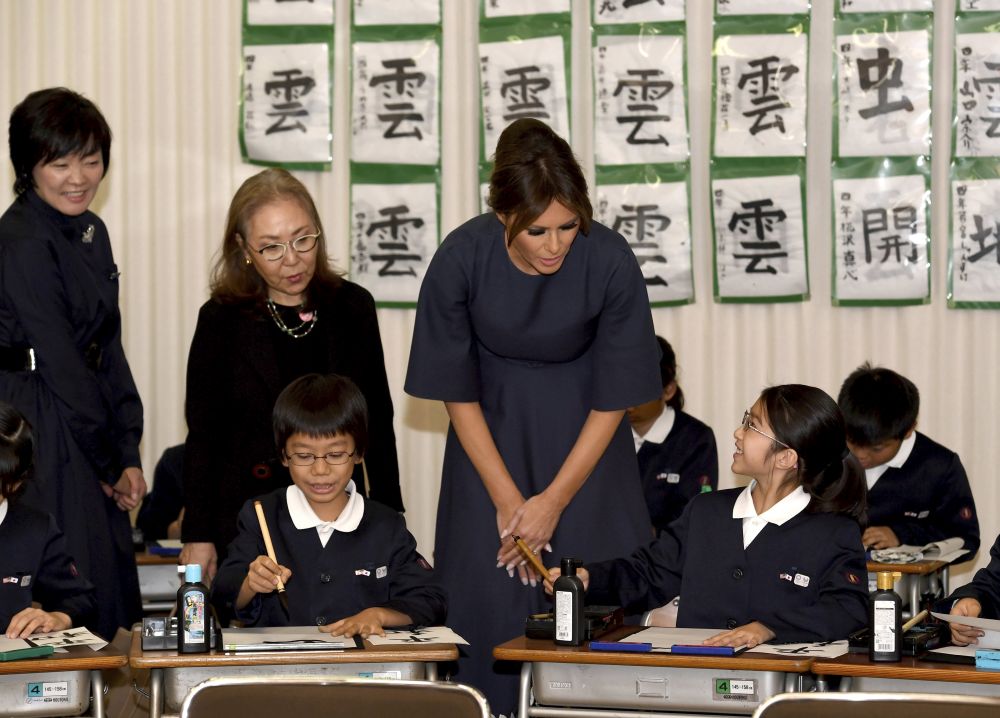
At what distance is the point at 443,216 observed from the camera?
530cm

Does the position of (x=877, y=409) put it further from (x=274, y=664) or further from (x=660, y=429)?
(x=274, y=664)

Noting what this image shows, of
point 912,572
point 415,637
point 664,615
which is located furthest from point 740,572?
point 912,572

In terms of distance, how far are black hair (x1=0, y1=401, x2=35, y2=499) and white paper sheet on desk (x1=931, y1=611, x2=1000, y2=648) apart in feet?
6.28

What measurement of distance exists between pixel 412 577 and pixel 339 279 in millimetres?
785

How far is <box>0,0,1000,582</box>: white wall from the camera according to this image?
500 centimetres

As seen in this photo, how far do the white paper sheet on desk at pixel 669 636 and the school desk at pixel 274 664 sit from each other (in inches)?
14.2

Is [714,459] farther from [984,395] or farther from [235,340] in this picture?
[235,340]

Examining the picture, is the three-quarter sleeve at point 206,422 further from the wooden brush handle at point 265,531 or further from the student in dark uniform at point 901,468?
the student in dark uniform at point 901,468

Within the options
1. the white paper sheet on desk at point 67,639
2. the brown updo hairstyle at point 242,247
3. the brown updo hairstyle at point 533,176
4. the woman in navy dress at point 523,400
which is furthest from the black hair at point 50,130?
the white paper sheet on desk at point 67,639

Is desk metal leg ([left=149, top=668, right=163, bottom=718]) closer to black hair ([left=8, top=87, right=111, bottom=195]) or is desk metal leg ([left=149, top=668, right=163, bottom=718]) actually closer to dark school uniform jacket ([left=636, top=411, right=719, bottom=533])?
black hair ([left=8, top=87, right=111, bottom=195])

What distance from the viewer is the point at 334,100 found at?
209 inches

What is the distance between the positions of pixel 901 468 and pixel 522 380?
1824mm

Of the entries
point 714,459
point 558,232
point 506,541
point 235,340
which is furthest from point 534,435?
point 714,459

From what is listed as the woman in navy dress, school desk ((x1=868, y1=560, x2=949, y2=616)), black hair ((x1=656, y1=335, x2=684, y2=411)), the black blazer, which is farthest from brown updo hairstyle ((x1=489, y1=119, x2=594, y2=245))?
black hair ((x1=656, y1=335, x2=684, y2=411))
